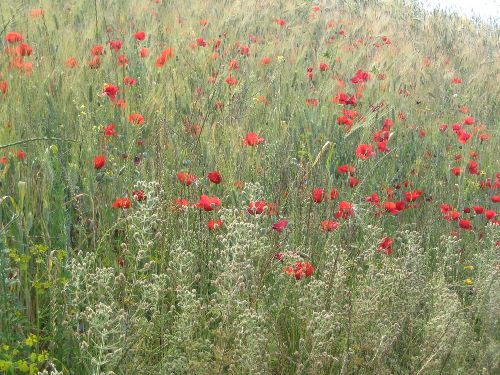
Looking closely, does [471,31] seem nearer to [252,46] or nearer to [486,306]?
[252,46]

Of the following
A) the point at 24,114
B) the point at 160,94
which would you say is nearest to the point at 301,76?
the point at 160,94

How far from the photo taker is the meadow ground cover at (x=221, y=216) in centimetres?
155

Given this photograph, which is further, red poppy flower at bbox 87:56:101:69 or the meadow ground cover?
red poppy flower at bbox 87:56:101:69

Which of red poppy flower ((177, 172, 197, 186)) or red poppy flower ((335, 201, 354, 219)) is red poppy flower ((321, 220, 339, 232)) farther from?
red poppy flower ((177, 172, 197, 186))

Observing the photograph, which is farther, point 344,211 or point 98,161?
point 344,211

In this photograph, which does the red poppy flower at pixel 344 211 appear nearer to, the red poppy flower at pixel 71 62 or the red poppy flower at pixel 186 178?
the red poppy flower at pixel 186 178

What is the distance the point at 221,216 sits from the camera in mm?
1669

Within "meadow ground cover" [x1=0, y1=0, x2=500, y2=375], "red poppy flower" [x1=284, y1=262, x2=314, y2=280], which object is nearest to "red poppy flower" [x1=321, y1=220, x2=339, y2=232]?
"meadow ground cover" [x1=0, y1=0, x2=500, y2=375]

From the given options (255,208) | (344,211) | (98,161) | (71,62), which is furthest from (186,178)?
(71,62)

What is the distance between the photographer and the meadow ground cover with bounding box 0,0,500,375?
1.55 m

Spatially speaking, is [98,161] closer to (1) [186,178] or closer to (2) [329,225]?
(1) [186,178]

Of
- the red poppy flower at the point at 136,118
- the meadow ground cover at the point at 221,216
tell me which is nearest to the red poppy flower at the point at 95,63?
the meadow ground cover at the point at 221,216

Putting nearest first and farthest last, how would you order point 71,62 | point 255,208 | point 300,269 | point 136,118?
1. point 255,208
2. point 300,269
3. point 136,118
4. point 71,62

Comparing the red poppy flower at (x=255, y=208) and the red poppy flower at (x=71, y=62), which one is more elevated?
the red poppy flower at (x=71, y=62)
